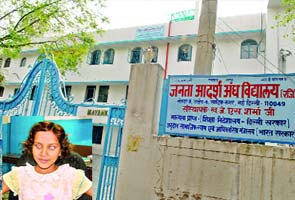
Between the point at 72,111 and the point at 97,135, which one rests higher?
the point at 72,111

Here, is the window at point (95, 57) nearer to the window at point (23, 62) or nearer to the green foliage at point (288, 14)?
the window at point (23, 62)

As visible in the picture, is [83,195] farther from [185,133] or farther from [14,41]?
[14,41]

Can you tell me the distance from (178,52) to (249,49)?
3540mm

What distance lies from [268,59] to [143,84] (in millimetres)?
8370

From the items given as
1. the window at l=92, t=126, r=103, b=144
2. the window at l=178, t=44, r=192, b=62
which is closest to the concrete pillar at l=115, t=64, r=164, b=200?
the window at l=92, t=126, r=103, b=144

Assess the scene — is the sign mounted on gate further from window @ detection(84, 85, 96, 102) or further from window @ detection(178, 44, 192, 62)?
window @ detection(84, 85, 96, 102)

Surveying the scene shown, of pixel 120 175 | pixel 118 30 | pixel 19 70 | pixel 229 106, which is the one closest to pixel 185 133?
pixel 229 106

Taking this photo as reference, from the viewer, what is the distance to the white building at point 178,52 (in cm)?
1100

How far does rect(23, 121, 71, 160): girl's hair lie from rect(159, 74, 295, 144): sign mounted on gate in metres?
2.36

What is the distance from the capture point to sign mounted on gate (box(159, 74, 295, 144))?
3529 millimetres

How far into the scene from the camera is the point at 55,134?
1856 mm

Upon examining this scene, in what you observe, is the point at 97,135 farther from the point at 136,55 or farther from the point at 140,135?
the point at 140,135

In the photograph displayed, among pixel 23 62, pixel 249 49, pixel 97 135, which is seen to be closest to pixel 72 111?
pixel 97 135

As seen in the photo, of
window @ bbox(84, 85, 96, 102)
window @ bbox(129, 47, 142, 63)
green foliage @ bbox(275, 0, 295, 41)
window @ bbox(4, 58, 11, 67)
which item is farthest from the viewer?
window @ bbox(4, 58, 11, 67)
